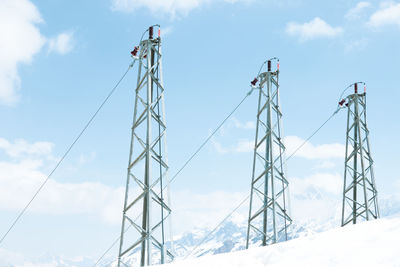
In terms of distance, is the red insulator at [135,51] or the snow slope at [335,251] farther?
the red insulator at [135,51]

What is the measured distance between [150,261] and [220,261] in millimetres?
8731

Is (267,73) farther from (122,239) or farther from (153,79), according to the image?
(122,239)

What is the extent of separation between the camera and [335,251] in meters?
11.5

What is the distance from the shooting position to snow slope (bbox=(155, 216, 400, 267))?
34.9 feet

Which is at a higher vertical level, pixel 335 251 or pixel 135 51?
pixel 135 51

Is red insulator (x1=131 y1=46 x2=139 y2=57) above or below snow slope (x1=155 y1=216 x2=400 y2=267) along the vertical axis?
above

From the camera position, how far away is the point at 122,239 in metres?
21.3

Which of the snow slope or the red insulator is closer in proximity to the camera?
the snow slope

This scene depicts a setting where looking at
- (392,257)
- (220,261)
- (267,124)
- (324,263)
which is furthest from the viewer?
(267,124)

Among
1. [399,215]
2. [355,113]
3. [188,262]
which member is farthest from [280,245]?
[355,113]

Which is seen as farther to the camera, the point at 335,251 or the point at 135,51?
the point at 135,51

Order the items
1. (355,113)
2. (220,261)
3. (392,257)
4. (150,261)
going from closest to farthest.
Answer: (392,257)
(220,261)
(150,261)
(355,113)

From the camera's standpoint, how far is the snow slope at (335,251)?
34.9 ft

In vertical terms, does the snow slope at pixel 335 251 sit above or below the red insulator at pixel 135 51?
below
